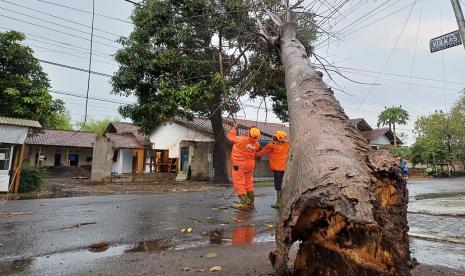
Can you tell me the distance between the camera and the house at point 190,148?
22172 millimetres

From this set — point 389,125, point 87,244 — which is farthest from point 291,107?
point 389,125

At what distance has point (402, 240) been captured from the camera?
193cm

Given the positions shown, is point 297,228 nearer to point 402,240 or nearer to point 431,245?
point 402,240

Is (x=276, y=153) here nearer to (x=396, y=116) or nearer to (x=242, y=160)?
(x=242, y=160)

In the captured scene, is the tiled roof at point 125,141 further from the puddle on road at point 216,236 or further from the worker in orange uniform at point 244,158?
the puddle on road at point 216,236

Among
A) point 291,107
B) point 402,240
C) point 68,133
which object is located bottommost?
point 402,240

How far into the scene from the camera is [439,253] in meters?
4.03

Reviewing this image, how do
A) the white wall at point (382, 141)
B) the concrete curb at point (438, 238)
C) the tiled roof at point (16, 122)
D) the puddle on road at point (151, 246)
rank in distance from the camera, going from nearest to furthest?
the puddle on road at point (151, 246), the concrete curb at point (438, 238), the tiled roof at point (16, 122), the white wall at point (382, 141)

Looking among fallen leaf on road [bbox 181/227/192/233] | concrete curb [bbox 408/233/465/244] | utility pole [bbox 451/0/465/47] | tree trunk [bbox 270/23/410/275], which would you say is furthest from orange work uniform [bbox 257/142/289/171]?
tree trunk [bbox 270/23/410/275]

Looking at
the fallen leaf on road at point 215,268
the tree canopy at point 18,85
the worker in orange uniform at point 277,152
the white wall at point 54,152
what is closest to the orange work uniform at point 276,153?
the worker in orange uniform at point 277,152

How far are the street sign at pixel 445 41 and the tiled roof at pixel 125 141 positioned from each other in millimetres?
19680

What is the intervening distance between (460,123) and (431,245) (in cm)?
3261

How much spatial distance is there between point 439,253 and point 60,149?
96.3 feet

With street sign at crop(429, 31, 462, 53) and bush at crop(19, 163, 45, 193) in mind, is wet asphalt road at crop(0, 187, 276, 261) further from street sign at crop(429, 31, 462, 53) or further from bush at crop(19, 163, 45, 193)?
bush at crop(19, 163, 45, 193)
